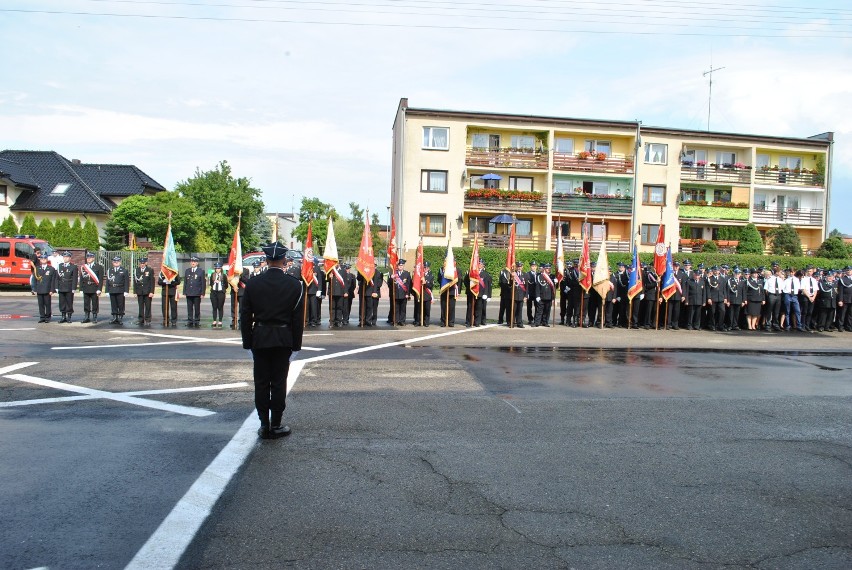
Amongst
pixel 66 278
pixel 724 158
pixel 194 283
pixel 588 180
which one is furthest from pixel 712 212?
pixel 66 278

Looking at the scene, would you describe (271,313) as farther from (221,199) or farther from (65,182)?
(65,182)

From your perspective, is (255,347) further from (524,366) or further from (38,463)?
(524,366)

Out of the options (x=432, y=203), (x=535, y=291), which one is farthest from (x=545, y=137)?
(x=535, y=291)

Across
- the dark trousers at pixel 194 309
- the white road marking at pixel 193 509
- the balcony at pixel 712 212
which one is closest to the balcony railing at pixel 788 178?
the balcony at pixel 712 212

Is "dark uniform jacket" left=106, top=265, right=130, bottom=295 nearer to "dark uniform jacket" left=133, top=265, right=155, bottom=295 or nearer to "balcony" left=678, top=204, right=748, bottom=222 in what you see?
Result: "dark uniform jacket" left=133, top=265, right=155, bottom=295

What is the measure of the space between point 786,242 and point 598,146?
13843 millimetres

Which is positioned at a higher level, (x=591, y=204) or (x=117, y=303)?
(x=591, y=204)

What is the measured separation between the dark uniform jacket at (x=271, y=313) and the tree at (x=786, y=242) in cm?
4669

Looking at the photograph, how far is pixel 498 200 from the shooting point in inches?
1753

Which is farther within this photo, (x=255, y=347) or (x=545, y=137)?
(x=545, y=137)

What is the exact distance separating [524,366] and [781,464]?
5917mm

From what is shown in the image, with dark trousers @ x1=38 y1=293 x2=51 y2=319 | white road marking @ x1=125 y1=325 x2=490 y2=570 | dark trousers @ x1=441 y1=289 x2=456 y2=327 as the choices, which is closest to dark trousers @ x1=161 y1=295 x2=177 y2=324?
dark trousers @ x1=38 y1=293 x2=51 y2=319

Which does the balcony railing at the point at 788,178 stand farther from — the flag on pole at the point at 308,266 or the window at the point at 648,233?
the flag on pole at the point at 308,266

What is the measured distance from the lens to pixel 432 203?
146 feet
